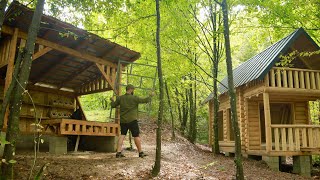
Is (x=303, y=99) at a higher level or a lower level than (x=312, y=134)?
higher

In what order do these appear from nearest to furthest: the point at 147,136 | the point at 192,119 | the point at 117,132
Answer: the point at 117,132 → the point at 147,136 → the point at 192,119

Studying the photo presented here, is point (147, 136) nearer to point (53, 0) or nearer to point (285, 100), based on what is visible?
point (285, 100)

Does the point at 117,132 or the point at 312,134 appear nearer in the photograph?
the point at 117,132

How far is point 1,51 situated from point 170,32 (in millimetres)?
7811

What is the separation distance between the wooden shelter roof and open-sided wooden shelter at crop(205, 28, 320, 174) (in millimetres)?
5516

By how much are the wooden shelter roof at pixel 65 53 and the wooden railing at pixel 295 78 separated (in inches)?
224

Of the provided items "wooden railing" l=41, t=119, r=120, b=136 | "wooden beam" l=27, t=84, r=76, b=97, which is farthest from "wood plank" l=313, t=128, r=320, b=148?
"wooden beam" l=27, t=84, r=76, b=97

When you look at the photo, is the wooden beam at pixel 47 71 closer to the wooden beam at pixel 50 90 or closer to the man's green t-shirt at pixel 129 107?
the wooden beam at pixel 50 90

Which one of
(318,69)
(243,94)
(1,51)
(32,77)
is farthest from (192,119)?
A: (1,51)

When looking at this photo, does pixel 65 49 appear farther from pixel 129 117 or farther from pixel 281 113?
pixel 281 113

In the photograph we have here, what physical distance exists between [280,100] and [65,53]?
34.8 feet

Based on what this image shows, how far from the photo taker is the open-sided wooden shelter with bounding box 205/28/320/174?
11250 millimetres

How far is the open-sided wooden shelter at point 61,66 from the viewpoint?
8.11 meters

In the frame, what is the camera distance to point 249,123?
13.5 m
